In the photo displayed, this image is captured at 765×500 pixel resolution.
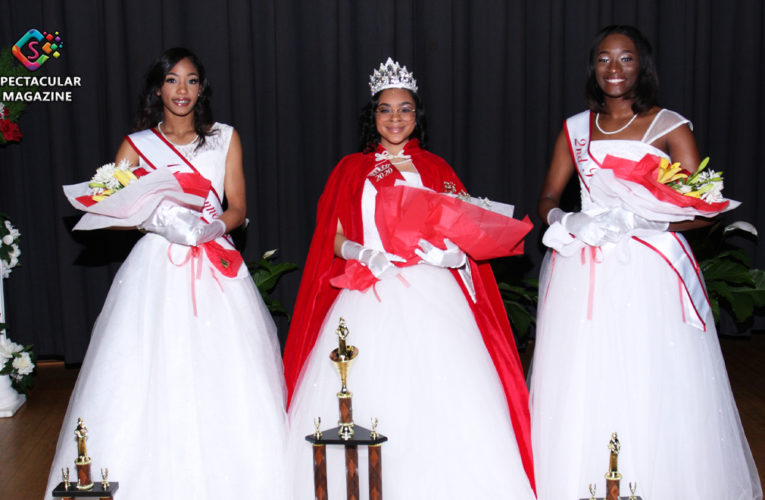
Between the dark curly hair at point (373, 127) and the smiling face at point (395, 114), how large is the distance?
0.05m

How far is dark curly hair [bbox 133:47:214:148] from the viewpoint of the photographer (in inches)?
106

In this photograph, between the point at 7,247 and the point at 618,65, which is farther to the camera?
the point at 7,247

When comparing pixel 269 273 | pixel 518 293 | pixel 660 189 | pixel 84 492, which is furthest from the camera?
pixel 518 293

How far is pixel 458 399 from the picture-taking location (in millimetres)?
2404

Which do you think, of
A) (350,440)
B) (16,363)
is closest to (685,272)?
(350,440)

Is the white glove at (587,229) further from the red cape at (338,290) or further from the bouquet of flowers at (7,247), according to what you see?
the bouquet of flowers at (7,247)

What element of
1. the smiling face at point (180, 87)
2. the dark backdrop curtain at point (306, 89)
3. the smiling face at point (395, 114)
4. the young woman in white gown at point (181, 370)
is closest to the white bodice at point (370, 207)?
the smiling face at point (395, 114)

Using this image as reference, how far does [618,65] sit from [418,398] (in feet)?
4.31

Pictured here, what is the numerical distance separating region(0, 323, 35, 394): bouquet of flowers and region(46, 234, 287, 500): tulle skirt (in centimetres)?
141

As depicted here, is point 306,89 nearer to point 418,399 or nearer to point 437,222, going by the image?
point 437,222

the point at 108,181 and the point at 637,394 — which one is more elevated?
the point at 108,181

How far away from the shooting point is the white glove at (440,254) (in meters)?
2.56

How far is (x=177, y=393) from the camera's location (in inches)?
95.9

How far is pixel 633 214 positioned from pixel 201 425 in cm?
155
